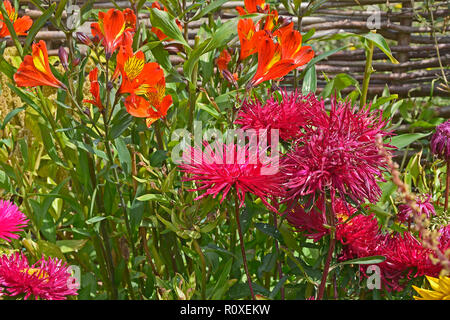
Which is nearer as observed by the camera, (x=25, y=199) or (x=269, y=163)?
(x=269, y=163)

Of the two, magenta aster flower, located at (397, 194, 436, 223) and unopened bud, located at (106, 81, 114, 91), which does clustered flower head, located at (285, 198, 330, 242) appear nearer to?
magenta aster flower, located at (397, 194, 436, 223)

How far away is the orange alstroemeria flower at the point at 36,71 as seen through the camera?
765 mm

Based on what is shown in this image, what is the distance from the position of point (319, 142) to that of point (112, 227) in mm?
549

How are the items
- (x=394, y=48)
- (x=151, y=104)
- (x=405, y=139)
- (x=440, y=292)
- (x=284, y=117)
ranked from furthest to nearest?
1. (x=394, y=48)
2. (x=405, y=139)
3. (x=151, y=104)
4. (x=284, y=117)
5. (x=440, y=292)

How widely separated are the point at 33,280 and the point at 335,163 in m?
0.37

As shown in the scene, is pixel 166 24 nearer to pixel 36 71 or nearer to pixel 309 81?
pixel 36 71

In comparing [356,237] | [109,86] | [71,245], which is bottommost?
[71,245]

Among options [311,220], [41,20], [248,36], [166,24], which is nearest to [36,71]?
[41,20]

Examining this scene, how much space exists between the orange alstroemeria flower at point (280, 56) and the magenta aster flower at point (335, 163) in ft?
0.48

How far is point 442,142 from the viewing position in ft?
2.87

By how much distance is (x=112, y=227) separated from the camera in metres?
1.07

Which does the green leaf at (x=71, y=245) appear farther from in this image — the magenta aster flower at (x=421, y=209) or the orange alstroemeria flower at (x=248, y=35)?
the magenta aster flower at (x=421, y=209)
